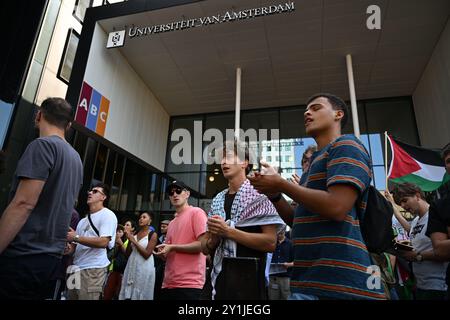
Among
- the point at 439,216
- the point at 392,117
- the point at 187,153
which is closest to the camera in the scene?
the point at 439,216

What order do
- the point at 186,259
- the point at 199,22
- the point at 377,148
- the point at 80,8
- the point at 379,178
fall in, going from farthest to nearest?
1. the point at 377,148
2. the point at 379,178
3. the point at 80,8
4. the point at 199,22
5. the point at 186,259

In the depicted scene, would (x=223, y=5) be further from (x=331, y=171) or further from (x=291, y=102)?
(x=331, y=171)

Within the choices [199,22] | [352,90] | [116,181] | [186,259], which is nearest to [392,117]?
[352,90]

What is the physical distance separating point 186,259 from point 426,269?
242 centimetres

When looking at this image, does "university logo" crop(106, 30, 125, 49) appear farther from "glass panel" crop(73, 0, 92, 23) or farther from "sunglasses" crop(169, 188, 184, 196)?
"sunglasses" crop(169, 188, 184, 196)

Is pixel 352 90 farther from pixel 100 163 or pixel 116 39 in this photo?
pixel 100 163

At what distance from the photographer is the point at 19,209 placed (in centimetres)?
171

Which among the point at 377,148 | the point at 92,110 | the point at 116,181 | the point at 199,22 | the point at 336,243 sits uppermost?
the point at 199,22

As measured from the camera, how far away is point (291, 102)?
12.5 m

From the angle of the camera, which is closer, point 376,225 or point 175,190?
point 376,225

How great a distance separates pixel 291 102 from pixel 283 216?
11.3m

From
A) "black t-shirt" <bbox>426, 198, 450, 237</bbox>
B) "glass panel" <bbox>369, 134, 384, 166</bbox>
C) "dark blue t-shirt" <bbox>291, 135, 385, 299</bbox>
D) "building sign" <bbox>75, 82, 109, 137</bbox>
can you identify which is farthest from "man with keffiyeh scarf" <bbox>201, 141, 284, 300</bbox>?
"glass panel" <bbox>369, 134, 384, 166</bbox>

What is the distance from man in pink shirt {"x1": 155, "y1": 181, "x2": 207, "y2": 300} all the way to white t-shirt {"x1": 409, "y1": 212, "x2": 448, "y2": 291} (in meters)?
2.23

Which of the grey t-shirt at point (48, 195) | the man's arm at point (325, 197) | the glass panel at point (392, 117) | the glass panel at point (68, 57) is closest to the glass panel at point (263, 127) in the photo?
the glass panel at point (392, 117)
